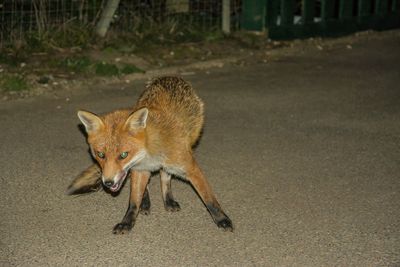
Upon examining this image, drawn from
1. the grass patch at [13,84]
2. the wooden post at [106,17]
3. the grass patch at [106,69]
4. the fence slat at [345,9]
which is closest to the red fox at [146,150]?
the grass patch at [13,84]

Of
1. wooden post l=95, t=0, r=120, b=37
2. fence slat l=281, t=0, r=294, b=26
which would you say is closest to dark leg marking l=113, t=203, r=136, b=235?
wooden post l=95, t=0, r=120, b=37

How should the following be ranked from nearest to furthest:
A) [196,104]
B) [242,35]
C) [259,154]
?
[196,104] < [259,154] < [242,35]

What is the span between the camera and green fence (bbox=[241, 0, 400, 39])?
12922mm

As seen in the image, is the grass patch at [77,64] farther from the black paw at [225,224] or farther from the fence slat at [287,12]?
the black paw at [225,224]

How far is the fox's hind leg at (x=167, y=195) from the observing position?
5457 millimetres

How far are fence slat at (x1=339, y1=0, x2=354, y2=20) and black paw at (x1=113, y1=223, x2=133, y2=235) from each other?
10464 millimetres

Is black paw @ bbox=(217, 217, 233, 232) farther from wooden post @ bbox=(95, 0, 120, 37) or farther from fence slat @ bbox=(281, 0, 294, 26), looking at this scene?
fence slat @ bbox=(281, 0, 294, 26)

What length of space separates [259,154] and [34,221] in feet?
8.77

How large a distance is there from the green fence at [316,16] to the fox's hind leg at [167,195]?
7.85m

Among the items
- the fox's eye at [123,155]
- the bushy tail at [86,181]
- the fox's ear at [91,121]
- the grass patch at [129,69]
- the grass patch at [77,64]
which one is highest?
the fox's ear at [91,121]

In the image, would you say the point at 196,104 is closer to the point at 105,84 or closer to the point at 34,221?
the point at 34,221

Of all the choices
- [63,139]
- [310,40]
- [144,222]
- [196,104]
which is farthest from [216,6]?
[144,222]

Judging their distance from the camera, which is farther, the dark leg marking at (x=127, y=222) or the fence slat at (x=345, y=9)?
the fence slat at (x=345, y=9)

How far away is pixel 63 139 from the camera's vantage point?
23.5 feet
